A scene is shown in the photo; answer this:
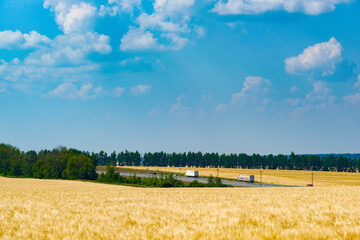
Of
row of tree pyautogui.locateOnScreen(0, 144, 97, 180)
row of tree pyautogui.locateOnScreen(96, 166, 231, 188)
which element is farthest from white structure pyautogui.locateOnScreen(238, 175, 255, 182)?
row of tree pyautogui.locateOnScreen(0, 144, 97, 180)

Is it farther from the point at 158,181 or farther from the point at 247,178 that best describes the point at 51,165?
the point at 247,178

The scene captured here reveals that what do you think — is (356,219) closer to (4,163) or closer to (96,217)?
(96,217)

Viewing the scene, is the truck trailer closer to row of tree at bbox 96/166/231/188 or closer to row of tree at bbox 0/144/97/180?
row of tree at bbox 96/166/231/188

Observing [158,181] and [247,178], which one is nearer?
[158,181]

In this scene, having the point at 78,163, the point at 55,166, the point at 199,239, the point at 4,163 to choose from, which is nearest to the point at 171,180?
the point at 78,163

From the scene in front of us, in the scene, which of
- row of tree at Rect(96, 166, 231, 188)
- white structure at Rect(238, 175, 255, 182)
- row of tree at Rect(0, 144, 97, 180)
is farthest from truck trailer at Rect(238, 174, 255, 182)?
row of tree at Rect(0, 144, 97, 180)

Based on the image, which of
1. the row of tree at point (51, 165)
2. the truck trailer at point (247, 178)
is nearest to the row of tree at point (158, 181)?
the row of tree at point (51, 165)

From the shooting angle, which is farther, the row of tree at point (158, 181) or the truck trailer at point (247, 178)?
the truck trailer at point (247, 178)

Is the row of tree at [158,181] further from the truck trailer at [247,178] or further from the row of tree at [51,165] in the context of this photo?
the truck trailer at [247,178]

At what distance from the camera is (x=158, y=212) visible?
45.8ft

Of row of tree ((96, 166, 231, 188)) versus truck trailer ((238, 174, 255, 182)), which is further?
truck trailer ((238, 174, 255, 182))

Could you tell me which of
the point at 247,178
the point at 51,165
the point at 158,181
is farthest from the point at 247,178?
the point at 51,165

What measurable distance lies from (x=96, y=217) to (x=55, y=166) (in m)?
142

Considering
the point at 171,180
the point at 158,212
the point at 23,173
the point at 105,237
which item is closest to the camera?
the point at 105,237
